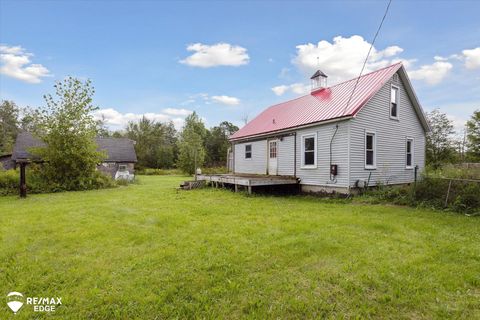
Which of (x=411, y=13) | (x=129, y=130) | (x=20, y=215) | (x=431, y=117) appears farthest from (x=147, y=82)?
(x=129, y=130)

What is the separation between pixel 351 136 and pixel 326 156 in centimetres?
132

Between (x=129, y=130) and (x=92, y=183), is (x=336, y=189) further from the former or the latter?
(x=129, y=130)

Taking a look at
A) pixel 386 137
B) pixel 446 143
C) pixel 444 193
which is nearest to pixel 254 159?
pixel 386 137

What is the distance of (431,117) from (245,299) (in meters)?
26.5

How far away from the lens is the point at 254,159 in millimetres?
15320

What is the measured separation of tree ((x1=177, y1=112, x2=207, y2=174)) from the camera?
32812mm

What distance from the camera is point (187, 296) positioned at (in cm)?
301

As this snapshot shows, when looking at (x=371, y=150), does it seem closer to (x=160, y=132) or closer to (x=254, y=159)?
(x=254, y=159)

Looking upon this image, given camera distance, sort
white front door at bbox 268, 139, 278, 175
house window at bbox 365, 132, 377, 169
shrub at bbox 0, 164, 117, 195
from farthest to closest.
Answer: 1. white front door at bbox 268, 139, 278, 175
2. shrub at bbox 0, 164, 117, 195
3. house window at bbox 365, 132, 377, 169

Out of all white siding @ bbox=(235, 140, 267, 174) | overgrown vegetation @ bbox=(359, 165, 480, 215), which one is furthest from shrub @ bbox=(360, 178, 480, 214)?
white siding @ bbox=(235, 140, 267, 174)

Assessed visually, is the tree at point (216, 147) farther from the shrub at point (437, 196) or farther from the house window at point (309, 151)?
the shrub at point (437, 196)

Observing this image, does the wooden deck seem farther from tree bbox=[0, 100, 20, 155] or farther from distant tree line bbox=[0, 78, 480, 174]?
tree bbox=[0, 100, 20, 155]

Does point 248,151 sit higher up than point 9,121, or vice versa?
point 9,121

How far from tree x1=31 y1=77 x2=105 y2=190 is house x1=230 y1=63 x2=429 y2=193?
9551mm
